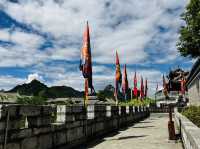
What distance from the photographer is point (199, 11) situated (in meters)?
27.1

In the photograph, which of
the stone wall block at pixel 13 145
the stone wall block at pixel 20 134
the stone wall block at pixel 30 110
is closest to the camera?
the stone wall block at pixel 13 145

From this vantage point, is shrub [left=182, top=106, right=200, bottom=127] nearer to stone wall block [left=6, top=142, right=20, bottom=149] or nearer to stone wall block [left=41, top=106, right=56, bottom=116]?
stone wall block [left=41, top=106, right=56, bottom=116]

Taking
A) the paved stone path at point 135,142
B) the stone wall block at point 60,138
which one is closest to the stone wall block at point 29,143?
the stone wall block at point 60,138

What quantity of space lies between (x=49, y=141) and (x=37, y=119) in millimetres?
1147

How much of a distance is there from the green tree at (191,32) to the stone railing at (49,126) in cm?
1551

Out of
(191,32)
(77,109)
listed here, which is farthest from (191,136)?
(191,32)

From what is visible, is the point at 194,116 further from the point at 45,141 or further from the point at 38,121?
the point at 38,121

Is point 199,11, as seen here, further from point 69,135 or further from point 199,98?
point 69,135

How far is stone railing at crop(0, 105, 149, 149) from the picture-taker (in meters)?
6.88

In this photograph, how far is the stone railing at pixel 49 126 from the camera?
6875 millimetres

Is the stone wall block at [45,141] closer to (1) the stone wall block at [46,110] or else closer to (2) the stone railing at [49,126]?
(2) the stone railing at [49,126]

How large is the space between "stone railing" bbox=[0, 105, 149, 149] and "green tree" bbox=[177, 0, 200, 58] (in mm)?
15506

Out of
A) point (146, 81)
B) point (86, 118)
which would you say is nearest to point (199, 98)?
point (86, 118)

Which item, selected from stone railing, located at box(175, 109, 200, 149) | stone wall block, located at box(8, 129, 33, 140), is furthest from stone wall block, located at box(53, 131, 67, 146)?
stone railing, located at box(175, 109, 200, 149)
